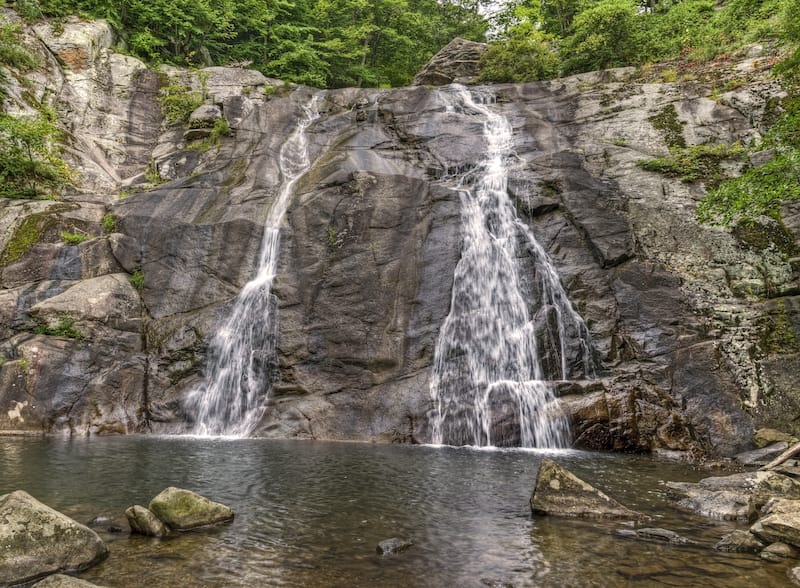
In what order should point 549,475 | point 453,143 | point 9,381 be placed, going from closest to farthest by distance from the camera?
point 549,475
point 9,381
point 453,143

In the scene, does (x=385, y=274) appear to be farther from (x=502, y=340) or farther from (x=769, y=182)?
(x=769, y=182)

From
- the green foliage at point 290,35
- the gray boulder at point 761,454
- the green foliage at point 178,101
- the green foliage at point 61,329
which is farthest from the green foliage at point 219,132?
the gray boulder at point 761,454

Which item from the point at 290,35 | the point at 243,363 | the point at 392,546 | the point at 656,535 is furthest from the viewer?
the point at 290,35

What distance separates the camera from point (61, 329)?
15008 millimetres

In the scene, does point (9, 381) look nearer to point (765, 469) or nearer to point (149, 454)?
point (149, 454)

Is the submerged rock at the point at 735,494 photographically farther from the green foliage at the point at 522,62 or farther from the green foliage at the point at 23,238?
the green foliage at the point at 522,62

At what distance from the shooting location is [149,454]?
10773 millimetres

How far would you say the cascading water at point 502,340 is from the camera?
515 inches

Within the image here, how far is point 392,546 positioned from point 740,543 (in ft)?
12.5

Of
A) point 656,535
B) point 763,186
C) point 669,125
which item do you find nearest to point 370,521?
point 656,535

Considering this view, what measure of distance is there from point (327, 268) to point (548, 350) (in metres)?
7.43

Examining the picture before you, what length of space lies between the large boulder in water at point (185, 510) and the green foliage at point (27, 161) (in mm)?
17527

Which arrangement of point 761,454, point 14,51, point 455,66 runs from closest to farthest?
1. point 761,454
2. point 14,51
3. point 455,66

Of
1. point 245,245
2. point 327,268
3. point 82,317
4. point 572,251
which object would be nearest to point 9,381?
point 82,317
